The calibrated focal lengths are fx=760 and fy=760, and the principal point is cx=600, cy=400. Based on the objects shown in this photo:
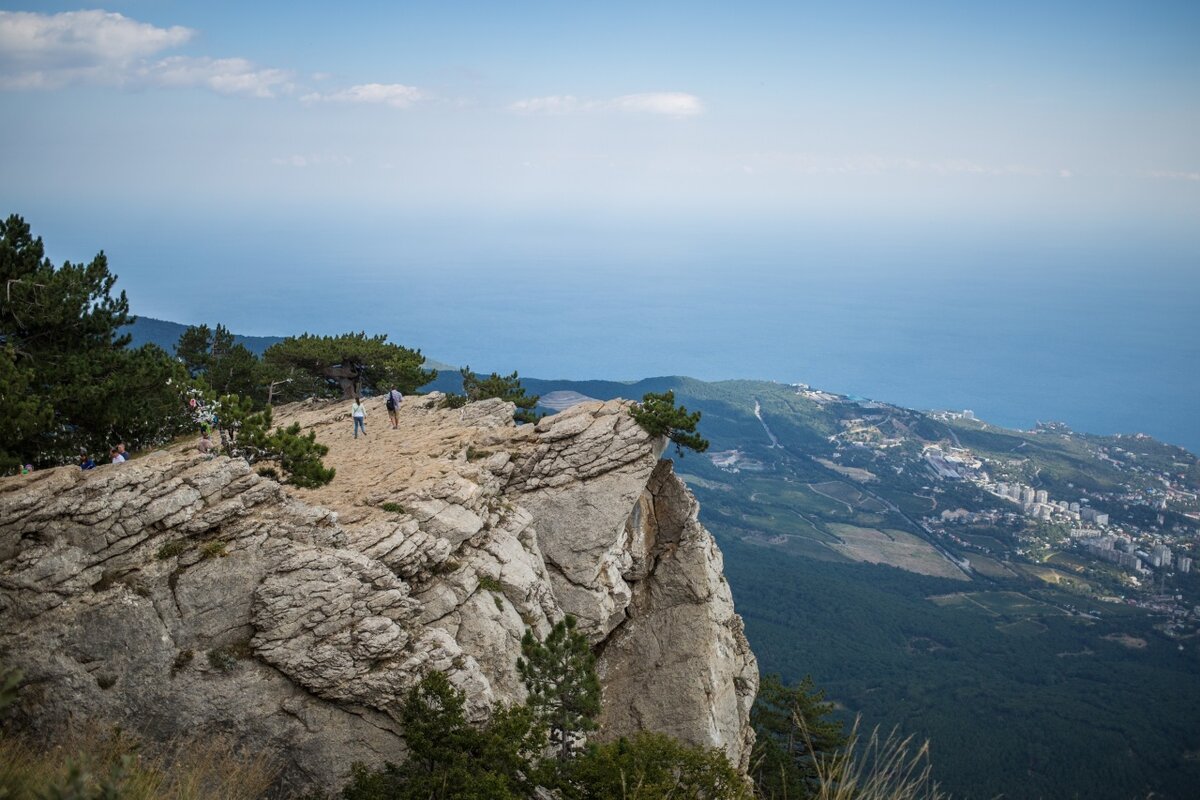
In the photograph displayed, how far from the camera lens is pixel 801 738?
107ft

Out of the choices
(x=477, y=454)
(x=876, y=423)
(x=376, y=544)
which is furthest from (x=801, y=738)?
(x=876, y=423)

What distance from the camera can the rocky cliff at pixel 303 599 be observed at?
46.8 feet

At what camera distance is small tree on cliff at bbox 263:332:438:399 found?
34438mm

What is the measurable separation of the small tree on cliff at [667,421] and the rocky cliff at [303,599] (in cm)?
277

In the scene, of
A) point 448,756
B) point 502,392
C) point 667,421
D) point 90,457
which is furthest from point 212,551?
point 502,392

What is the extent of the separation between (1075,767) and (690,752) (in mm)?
67396

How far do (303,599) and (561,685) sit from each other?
6101 millimetres

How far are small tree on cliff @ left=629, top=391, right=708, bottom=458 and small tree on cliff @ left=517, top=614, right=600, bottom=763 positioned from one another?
7670 mm

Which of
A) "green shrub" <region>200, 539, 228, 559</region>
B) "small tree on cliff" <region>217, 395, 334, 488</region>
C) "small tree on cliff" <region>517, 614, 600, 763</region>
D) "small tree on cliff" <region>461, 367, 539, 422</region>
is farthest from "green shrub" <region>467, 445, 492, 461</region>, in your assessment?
"green shrub" <region>200, 539, 228, 559</region>

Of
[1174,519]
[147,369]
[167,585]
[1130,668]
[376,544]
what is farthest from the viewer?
[1174,519]

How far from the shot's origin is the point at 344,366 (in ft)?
117

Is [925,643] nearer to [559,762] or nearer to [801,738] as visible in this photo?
[801,738]

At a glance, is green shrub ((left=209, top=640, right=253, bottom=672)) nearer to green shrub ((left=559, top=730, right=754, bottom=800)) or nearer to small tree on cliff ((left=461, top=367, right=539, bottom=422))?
green shrub ((left=559, top=730, right=754, bottom=800))

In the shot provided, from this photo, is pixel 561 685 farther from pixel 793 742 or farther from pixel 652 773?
pixel 793 742
